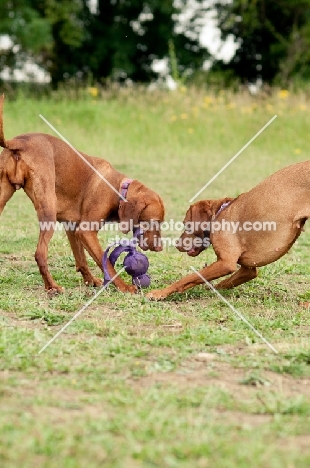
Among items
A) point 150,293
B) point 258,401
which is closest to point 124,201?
point 150,293

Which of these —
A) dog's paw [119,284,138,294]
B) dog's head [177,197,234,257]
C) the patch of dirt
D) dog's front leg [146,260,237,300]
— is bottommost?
dog's paw [119,284,138,294]

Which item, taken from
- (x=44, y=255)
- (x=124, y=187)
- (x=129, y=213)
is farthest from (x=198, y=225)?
(x=44, y=255)

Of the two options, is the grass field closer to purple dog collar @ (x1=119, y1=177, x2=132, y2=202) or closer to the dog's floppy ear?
the dog's floppy ear

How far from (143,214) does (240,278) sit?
0.90 meters

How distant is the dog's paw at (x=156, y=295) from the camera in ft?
17.5

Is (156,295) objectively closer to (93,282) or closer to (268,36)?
(93,282)

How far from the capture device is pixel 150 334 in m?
4.26

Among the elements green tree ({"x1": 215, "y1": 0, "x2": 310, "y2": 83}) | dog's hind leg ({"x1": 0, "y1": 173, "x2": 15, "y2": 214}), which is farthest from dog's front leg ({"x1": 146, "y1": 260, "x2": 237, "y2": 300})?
green tree ({"x1": 215, "y1": 0, "x2": 310, "y2": 83})

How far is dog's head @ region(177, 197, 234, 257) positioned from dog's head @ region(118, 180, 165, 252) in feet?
0.67

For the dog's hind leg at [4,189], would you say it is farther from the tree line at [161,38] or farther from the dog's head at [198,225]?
the tree line at [161,38]

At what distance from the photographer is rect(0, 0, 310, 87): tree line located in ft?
82.8

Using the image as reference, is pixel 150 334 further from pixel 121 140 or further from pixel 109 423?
pixel 121 140

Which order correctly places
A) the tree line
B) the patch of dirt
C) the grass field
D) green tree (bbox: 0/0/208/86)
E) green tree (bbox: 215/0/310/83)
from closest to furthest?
the grass field < the patch of dirt < green tree (bbox: 0/0/208/86) < the tree line < green tree (bbox: 215/0/310/83)

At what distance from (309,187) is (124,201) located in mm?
1374
